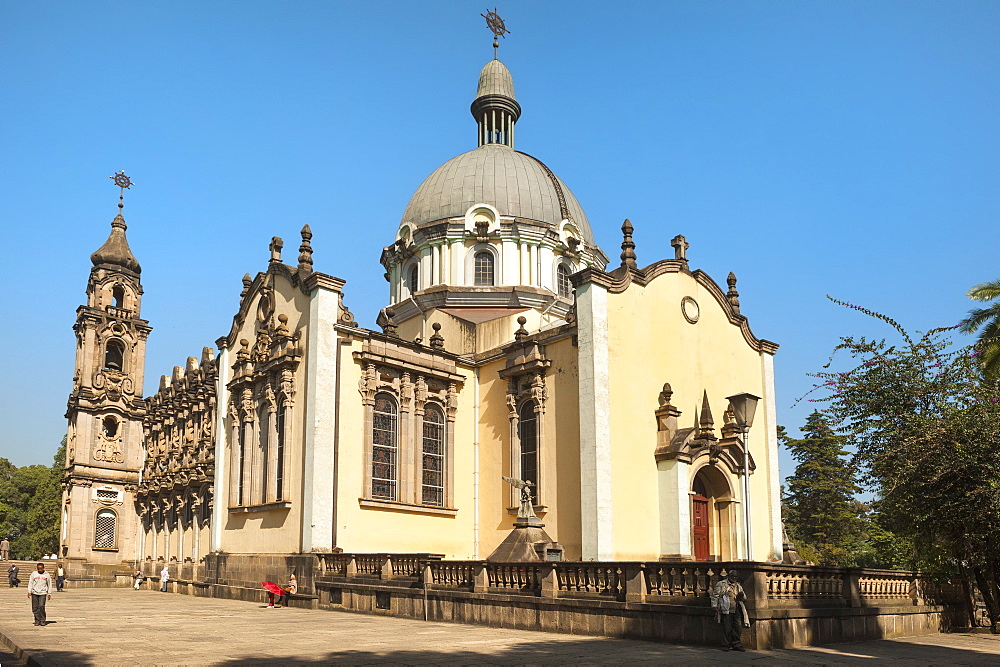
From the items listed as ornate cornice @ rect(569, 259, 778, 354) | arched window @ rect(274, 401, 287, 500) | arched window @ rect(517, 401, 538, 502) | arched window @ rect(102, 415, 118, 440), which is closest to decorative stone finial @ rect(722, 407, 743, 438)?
ornate cornice @ rect(569, 259, 778, 354)

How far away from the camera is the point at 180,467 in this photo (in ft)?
125

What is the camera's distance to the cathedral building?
2434 cm

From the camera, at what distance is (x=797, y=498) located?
50.0 metres

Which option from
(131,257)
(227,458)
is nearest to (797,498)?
(227,458)

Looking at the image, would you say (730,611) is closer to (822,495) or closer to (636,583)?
(636,583)

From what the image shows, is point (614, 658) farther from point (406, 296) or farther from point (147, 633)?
point (406, 296)

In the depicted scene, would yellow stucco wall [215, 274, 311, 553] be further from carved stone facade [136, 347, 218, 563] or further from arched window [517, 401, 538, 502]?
arched window [517, 401, 538, 502]

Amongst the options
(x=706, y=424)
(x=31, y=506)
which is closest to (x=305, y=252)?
(x=706, y=424)

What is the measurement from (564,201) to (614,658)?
27.7m

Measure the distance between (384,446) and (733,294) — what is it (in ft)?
41.8

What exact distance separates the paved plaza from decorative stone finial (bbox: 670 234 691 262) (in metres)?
14.1

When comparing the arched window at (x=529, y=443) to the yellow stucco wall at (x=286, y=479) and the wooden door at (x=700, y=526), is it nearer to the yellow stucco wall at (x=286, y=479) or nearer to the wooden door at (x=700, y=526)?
the wooden door at (x=700, y=526)

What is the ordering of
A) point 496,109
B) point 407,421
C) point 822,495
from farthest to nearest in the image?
point 822,495
point 496,109
point 407,421

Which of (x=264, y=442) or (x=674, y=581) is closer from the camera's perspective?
(x=674, y=581)
